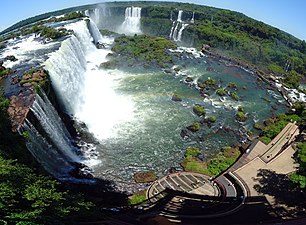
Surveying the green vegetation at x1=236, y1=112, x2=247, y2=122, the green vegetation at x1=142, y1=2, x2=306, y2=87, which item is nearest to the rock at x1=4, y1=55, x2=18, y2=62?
the green vegetation at x1=236, y1=112, x2=247, y2=122

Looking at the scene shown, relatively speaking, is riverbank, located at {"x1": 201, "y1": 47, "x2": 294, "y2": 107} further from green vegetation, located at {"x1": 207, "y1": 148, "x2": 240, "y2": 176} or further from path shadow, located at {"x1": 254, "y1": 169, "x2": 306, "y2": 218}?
path shadow, located at {"x1": 254, "y1": 169, "x2": 306, "y2": 218}

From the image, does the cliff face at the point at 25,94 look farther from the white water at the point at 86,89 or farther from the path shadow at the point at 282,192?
the path shadow at the point at 282,192

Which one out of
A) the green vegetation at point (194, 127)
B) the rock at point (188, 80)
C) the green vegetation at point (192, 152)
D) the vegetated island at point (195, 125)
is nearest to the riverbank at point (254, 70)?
the vegetated island at point (195, 125)

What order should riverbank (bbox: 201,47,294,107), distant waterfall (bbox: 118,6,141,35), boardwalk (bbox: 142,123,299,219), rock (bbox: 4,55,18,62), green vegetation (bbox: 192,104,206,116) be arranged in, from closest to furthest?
boardwalk (bbox: 142,123,299,219) → rock (bbox: 4,55,18,62) → green vegetation (bbox: 192,104,206,116) → riverbank (bbox: 201,47,294,107) → distant waterfall (bbox: 118,6,141,35)

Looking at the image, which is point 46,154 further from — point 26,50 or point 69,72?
point 26,50

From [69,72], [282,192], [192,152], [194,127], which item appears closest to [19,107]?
[69,72]

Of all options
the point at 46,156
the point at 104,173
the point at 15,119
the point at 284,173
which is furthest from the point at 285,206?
the point at 15,119
